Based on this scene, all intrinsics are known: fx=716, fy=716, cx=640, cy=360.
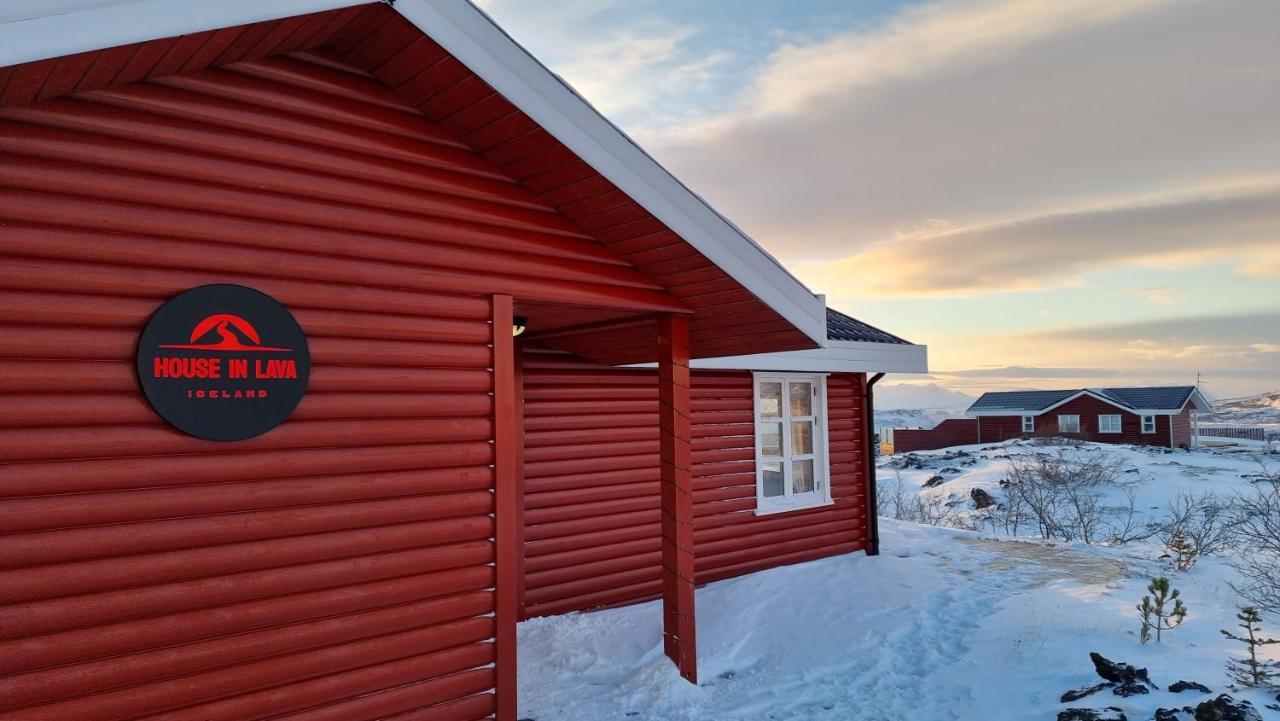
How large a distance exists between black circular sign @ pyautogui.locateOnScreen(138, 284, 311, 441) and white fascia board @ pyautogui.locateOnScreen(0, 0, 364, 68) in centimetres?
110

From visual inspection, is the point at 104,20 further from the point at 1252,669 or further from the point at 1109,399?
the point at 1109,399

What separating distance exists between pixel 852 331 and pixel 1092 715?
19.8 feet

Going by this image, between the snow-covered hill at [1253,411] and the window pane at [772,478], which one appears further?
the snow-covered hill at [1253,411]

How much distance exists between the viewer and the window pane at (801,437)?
9539mm

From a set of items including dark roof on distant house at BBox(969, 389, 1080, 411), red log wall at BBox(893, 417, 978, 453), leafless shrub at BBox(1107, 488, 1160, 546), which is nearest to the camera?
leafless shrub at BBox(1107, 488, 1160, 546)

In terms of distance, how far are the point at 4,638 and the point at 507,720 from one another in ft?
7.65

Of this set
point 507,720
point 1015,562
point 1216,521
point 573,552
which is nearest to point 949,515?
point 1216,521

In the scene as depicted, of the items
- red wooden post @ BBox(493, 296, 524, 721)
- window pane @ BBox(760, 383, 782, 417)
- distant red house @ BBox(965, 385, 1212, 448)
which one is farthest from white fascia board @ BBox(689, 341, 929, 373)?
distant red house @ BBox(965, 385, 1212, 448)

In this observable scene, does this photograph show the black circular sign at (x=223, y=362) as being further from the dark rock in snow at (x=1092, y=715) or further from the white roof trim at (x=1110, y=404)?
the white roof trim at (x=1110, y=404)

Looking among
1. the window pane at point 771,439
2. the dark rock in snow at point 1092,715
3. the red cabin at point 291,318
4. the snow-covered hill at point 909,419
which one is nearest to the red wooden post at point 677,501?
the red cabin at point 291,318

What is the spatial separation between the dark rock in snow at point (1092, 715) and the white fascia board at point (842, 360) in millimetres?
4545

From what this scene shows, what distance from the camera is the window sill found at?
8.98 meters

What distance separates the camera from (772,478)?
9.37 meters

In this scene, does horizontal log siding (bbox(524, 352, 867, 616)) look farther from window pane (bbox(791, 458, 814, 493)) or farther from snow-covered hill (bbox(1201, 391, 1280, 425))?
snow-covered hill (bbox(1201, 391, 1280, 425))
